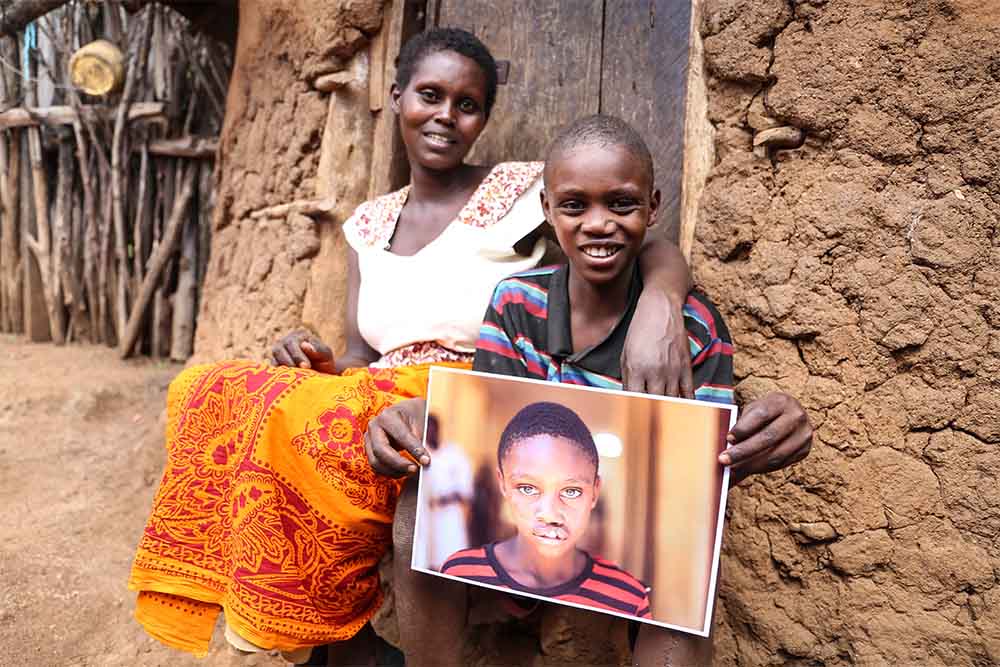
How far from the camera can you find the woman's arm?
6.05 ft

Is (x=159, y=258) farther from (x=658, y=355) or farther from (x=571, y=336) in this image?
(x=658, y=355)

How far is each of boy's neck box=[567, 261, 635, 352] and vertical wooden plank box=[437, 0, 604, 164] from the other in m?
0.94

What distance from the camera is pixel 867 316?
1606mm

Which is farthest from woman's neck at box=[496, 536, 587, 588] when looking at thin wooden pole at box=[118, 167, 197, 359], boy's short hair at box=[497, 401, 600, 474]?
thin wooden pole at box=[118, 167, 197, 359]

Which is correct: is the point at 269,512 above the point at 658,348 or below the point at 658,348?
below

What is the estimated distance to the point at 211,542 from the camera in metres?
1.66

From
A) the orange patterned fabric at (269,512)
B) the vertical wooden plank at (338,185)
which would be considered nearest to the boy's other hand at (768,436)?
the orange patterned fabric at (269,512)

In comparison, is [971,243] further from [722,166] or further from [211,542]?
[211,542]

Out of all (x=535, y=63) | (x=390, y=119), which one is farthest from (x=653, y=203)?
(x=390, y=119)

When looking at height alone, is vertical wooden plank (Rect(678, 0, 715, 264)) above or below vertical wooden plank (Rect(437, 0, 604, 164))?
below

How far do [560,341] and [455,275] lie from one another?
0.48 metres

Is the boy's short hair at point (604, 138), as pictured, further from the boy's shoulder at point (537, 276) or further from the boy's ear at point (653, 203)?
the boy's shoulder at point (537, 276)

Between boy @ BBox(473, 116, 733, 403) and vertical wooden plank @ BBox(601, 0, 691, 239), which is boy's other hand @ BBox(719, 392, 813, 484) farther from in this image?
vertical wooden plank @ BBox(601, 0, 691, 239)

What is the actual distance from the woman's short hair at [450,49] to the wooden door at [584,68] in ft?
1.16
